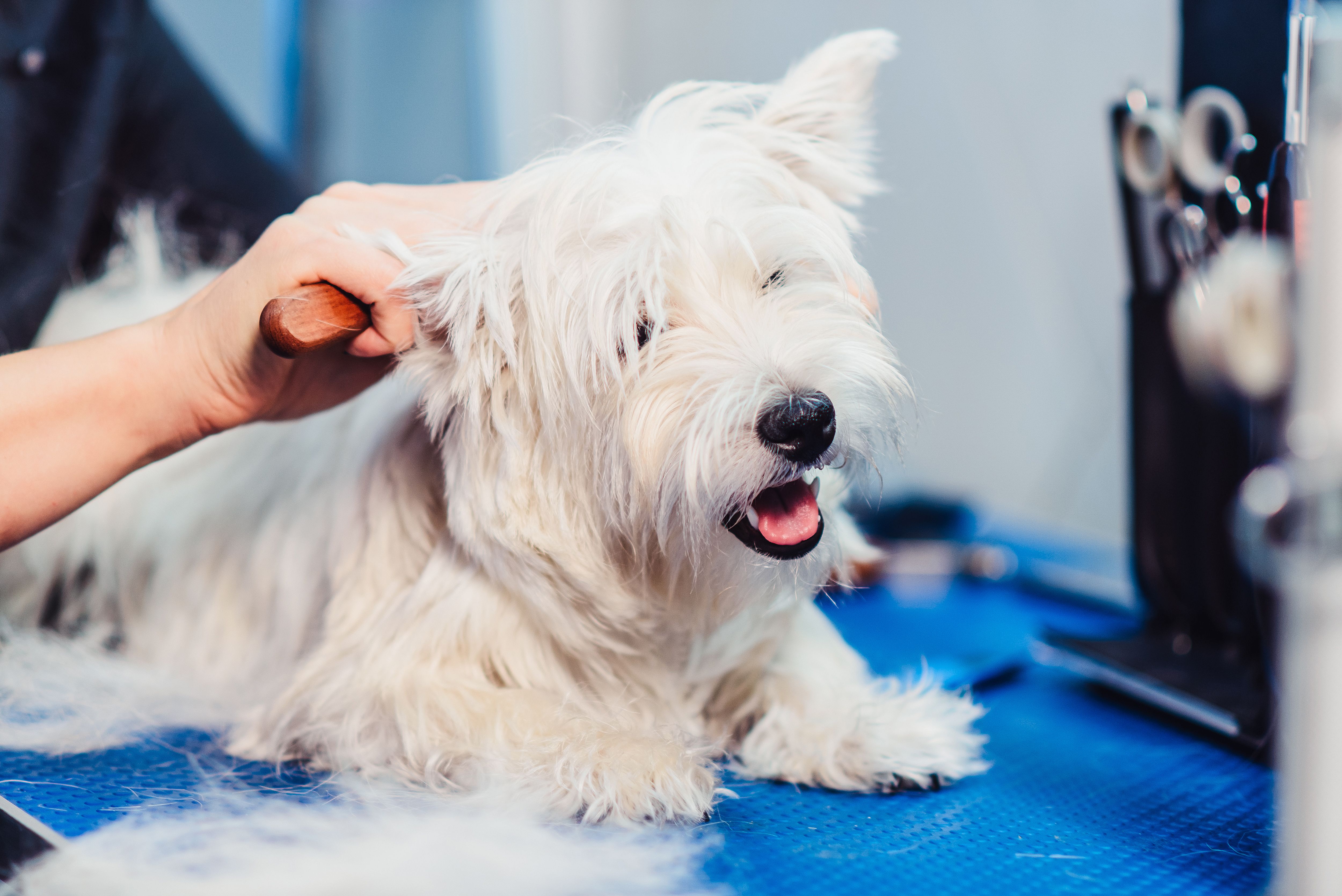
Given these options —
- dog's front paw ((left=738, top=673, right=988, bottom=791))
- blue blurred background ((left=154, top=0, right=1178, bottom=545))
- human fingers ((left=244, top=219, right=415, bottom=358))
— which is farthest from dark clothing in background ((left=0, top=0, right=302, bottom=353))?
dog's front paw ((left=738, top=673, right=988, bottom=791))

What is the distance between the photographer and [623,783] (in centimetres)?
75

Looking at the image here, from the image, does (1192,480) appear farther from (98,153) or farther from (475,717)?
(98,153)

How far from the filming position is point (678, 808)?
75 cm

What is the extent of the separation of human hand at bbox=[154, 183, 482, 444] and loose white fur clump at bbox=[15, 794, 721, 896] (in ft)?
1.22

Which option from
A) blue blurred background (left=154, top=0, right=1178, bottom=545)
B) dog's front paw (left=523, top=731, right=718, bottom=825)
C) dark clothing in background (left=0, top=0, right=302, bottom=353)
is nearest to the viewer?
dog's front paw (left=523, top=731, right=718, bottom=825)

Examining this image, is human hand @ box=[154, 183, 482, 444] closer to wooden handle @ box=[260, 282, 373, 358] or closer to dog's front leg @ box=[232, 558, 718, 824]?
wooden handle @ box=[260, 282, 373, 358]

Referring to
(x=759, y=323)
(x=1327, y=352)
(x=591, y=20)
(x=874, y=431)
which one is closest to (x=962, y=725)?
(x=874, y=431)

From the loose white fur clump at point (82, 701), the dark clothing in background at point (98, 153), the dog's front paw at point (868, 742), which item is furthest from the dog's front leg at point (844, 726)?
the dark clothing in background at point (98, 153)

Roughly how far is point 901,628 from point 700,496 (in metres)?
0.73

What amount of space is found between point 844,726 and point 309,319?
0.58 metres

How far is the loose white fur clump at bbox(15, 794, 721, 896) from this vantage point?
0.63 metres

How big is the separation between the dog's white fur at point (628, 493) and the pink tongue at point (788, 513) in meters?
0.03

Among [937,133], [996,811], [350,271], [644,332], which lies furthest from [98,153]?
[937,133]

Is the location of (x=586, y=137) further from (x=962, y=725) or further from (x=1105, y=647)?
(x=1105, y=647)
